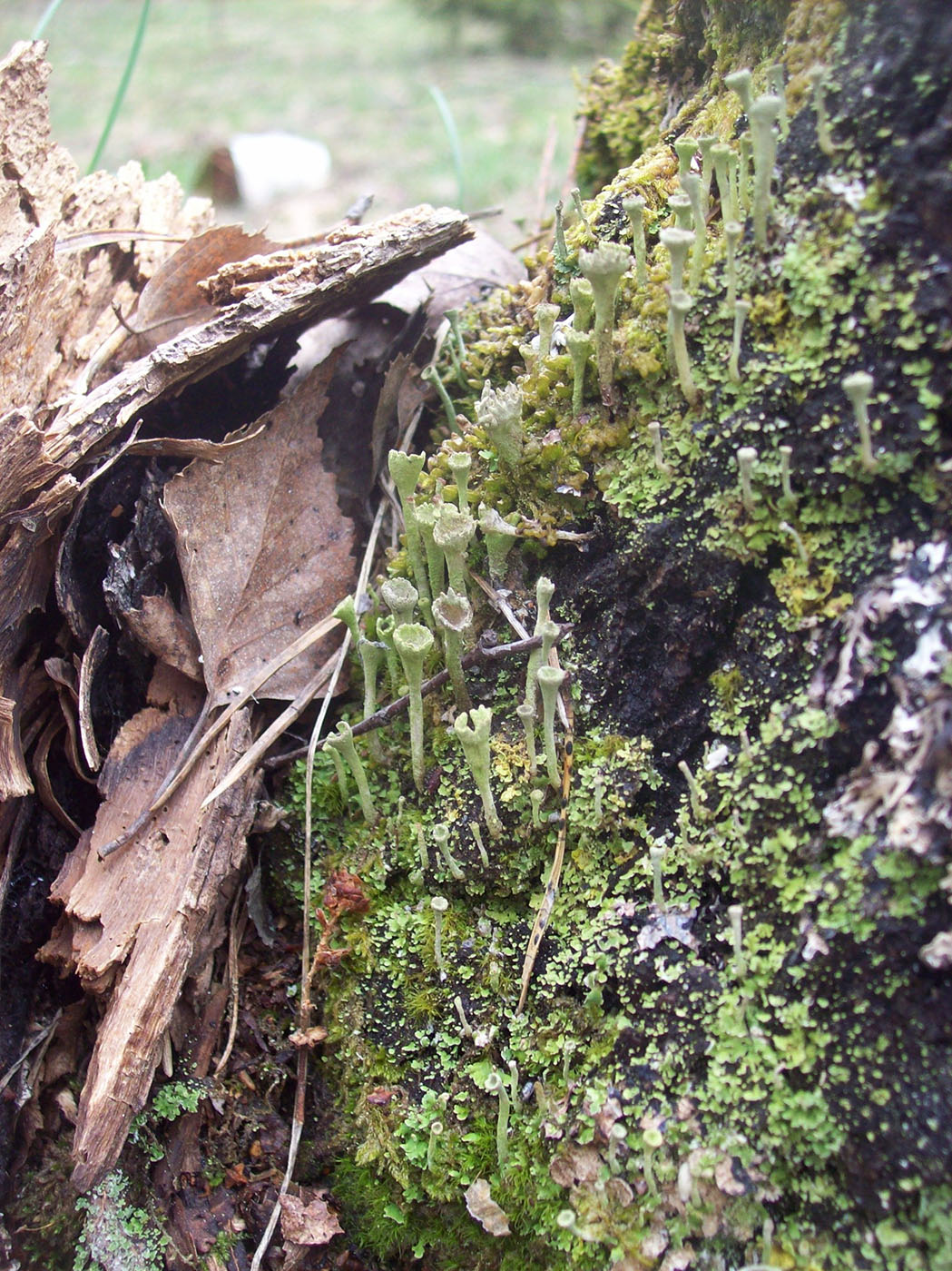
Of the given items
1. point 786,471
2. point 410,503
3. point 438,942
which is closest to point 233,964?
point 438,942

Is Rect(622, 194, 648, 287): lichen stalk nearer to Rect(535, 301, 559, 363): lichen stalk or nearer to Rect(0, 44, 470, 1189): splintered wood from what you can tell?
Rect(535, 301, 559, 363): lichen stalk

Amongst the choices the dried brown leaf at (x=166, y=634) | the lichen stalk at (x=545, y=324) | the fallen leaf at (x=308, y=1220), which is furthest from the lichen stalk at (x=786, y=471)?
the fallen leaf at (x=308, y=1220)

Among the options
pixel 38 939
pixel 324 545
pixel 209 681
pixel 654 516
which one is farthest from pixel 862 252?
pixel 38 939

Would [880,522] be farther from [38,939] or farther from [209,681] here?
[38,939]

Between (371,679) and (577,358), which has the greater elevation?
(577,358)

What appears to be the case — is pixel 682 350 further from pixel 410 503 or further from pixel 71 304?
pixel 71 304

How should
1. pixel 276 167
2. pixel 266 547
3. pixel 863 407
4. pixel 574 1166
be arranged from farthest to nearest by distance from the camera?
pixel 276 167 → pixel 266 547 → pixel 574 1166 → pixel 863 407

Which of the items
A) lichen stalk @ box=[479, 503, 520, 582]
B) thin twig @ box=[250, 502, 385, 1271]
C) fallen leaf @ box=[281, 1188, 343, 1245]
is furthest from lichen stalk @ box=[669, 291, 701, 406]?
fallen leaf @ box=[281, 1188, 343, 1245]

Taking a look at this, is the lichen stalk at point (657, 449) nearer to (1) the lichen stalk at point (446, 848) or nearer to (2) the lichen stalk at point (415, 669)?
(2) the lichen stalk at point (415, 669)
